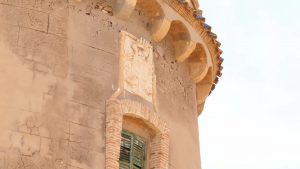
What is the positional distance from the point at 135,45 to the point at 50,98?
247 cm

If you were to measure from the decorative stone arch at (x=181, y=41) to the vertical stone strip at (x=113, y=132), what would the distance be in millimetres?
2885

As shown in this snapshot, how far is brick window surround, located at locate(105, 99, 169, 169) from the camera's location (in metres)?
14.3

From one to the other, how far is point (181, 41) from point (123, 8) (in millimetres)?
1760

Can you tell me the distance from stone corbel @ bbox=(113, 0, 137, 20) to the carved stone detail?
13.9 inches

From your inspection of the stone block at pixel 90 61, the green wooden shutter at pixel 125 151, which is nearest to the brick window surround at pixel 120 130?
the green wooden shutter at pixel 125 151

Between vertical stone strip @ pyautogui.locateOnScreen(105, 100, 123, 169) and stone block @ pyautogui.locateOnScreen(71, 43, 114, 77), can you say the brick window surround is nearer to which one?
vertical stone strip @ pyautogui.locateOnScreen(105, 100, 123, 169)

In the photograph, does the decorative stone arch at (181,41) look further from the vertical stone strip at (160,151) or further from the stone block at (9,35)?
the stone block at (9,35)

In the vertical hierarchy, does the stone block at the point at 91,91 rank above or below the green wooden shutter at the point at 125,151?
above

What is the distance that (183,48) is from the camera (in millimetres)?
17281

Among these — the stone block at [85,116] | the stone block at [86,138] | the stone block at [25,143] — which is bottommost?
the stone block at [25,143]

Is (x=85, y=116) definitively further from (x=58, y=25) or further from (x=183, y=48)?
(x=183, y=48)

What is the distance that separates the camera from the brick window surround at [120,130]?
46.9 ft

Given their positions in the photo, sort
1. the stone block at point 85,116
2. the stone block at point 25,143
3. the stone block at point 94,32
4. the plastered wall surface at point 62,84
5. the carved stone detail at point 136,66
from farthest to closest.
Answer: the carved stone detail at point 136,66 → the stone block at point 94,32 → the stone block at point 85,116 → the plastered wall surface at point 62,84 → the stone block at point 25,143

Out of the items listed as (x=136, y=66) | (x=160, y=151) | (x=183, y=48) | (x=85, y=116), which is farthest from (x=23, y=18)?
(x=183, y=48)
